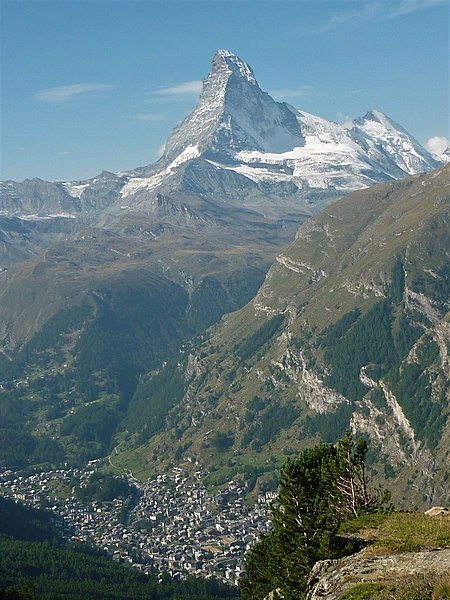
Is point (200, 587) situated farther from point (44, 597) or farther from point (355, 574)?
point (355, 574)

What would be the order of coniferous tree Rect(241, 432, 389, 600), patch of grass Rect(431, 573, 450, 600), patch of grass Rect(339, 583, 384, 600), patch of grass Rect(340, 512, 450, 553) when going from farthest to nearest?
coniferous tree Rect(241, 432, 389, 600), patch of grass Rect(340, 512, 450, 553), patch of grass Rect(339, 583, 384, 600), patch of grass Rect(431, 573, 450, 600)

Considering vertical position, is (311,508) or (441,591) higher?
(311,508)

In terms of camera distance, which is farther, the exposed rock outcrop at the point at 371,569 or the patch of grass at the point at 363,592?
the exposed rock outcrop at the point at 371,569

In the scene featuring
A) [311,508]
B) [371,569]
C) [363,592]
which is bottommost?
[363,592]

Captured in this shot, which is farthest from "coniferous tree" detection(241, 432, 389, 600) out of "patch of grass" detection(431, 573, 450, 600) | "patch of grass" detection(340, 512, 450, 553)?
"patch of grass" detection(431, 573, 450, 600)

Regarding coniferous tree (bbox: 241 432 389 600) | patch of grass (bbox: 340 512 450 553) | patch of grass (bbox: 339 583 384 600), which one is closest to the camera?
patch of grass (bbox: 339 583 384 600)

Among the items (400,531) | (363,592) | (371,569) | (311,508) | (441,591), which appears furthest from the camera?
(311,508)

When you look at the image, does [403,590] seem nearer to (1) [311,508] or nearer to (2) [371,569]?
(2) [371,569]

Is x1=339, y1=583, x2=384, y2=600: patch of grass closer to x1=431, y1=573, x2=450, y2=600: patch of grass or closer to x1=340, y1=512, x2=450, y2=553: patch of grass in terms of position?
x1=431, y1=573, x2=450, y2=600: patch of grass

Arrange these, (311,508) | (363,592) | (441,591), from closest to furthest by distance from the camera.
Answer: (441,591)
(363,592)
(311,508)

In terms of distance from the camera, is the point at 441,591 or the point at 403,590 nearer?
the point at 441,591

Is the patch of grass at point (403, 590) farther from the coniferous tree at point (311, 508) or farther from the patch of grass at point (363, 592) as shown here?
the coniferous tree at point (311, 508)

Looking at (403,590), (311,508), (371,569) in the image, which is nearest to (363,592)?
(403,590)

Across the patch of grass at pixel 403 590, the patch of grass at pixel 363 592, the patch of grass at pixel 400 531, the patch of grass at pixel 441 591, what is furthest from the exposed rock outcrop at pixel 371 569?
the patch of grass at pixel 441 591
